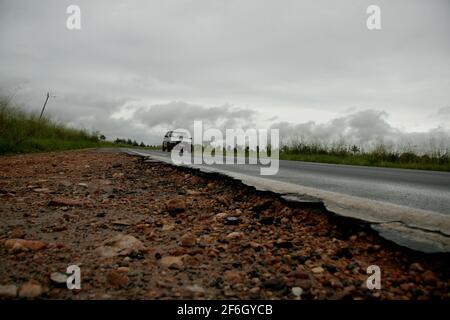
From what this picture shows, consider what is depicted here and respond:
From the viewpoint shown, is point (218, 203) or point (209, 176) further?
point (209, 176)

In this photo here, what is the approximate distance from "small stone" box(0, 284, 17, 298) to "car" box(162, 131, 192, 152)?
18715 mm

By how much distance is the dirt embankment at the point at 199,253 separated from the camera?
1464 millimetres

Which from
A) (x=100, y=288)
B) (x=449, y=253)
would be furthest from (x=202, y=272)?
(x=449, y=253)

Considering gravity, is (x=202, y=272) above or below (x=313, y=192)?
below

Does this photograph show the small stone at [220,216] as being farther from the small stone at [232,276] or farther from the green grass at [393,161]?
the green grass at [393,161]

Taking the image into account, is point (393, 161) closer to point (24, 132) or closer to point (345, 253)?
point (345, 253)

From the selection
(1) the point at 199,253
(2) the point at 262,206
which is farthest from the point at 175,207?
(1) the point at 199,253

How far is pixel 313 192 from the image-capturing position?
3.16m

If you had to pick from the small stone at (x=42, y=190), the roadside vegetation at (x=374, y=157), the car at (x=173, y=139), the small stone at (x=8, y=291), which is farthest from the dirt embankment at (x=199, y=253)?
the car at (x=173, y=139)

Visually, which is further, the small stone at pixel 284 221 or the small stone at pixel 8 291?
the small stone at pixel 284 221

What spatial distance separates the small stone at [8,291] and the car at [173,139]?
61.4 feet

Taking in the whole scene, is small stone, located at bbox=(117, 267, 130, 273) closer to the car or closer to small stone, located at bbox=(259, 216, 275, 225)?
A: small stone, located at bbox=(259, 216, 275, 225)

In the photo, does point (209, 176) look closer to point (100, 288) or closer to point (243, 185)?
point (243, 185)
